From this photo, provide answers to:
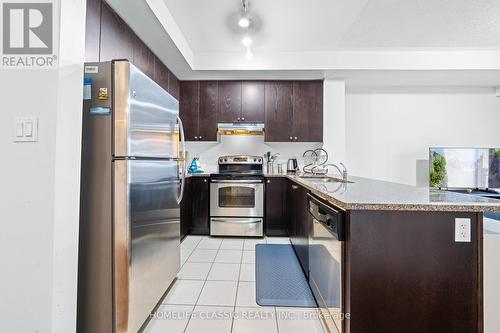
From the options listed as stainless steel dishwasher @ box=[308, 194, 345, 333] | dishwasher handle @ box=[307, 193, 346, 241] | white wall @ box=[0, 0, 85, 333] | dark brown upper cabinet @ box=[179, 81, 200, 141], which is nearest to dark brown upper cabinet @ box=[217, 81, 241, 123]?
dark brown upper cabinet @ box=[179, 81, 200, 141]

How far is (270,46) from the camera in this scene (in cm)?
340

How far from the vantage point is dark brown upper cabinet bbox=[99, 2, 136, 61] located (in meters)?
2.07

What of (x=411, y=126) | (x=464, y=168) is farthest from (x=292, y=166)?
(x=464, y=168)

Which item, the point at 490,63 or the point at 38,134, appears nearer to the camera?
the point at 38,134

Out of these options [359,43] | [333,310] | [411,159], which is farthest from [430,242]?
[411,159]

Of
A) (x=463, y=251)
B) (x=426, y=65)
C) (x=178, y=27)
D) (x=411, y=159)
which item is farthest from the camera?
(x=411, y=159)

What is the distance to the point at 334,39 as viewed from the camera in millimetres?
3205

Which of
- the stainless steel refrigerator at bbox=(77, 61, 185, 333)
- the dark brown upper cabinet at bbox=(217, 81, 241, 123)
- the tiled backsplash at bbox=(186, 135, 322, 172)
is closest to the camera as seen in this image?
the stainless steel refrigerator at bbox=(77, 61, 185, 333)

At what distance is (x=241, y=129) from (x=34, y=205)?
2977 mm

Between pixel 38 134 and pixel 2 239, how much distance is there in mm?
505

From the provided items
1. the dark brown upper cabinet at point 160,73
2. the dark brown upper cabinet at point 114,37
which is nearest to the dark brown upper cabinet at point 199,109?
the dark brown upper cabinet at point 160,73

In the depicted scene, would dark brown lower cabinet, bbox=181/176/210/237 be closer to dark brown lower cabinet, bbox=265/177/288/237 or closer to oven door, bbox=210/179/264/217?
oven door, bbox=210/179/264/217

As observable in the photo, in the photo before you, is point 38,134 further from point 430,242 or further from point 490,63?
point 490,63

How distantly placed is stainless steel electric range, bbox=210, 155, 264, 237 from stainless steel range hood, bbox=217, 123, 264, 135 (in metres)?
0.71
